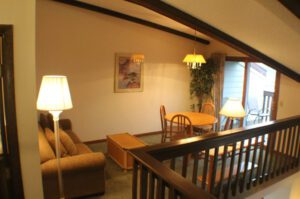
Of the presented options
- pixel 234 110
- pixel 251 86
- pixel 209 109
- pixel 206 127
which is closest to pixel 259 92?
pixel 251 86

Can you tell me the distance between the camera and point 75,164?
3195 mm

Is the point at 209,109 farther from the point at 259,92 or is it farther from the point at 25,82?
the point at 25,82

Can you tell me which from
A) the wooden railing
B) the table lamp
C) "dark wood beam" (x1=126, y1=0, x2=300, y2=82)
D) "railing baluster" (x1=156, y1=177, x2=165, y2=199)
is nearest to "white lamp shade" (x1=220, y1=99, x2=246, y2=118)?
the table lamp

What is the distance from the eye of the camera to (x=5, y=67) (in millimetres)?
1942

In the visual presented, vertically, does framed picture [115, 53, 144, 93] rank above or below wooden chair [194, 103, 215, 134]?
above

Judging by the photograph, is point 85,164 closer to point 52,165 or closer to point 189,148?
point 52,165

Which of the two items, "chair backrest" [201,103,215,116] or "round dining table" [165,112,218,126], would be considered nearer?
"round dining table" [165,112,218,126]

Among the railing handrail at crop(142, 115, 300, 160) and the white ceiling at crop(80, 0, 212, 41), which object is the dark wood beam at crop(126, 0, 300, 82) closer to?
the white ceiling at crop(80, 0, 212, 41)

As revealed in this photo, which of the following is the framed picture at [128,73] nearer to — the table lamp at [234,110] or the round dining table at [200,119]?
the round dining table at [200,119]

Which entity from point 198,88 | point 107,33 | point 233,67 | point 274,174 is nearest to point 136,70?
point 107,33

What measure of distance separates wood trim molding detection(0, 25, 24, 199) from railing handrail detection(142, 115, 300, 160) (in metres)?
1.14

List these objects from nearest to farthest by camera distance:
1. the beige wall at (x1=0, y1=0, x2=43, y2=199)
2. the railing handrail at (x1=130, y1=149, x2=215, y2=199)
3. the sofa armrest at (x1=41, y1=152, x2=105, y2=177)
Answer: the railing handrail at (x1=130, y1=149, x2=215, y2=199), the beige wall at (x1=0, y1=0, x2=43, y2=199), the sofa armrest at (x1=41, y1=152, x2=105, y2=177)

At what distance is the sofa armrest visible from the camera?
10.00 feet

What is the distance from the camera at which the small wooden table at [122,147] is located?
166 inches
